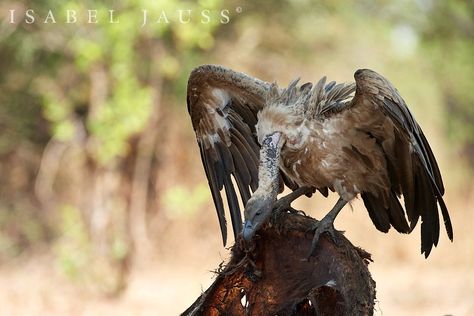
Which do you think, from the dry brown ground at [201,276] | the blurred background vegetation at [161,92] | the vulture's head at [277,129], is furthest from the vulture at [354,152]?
the blurred background vegetation at [161,92]

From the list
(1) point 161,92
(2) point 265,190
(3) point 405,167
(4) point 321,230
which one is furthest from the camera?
(1) point 161,92

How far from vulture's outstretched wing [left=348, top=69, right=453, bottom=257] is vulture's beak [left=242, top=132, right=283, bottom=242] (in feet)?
1.92

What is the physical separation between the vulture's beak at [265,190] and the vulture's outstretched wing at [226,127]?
0.86m

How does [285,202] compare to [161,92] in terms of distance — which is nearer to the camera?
[285,202]

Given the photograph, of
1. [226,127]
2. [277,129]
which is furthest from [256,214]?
[226,127]

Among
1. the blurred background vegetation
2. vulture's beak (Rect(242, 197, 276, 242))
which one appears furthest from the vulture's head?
the blurred background vegetation

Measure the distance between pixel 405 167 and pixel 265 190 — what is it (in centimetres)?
108

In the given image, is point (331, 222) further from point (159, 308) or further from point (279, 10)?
point (279, 10)

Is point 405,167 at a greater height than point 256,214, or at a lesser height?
greater

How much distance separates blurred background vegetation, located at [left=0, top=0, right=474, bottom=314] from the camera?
12.6 meters

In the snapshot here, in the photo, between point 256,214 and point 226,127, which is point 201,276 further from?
point 256,214

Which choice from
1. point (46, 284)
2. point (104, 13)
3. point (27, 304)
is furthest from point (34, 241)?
point (104, 13)

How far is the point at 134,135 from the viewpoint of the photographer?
1407 centimetres

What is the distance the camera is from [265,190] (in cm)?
500
